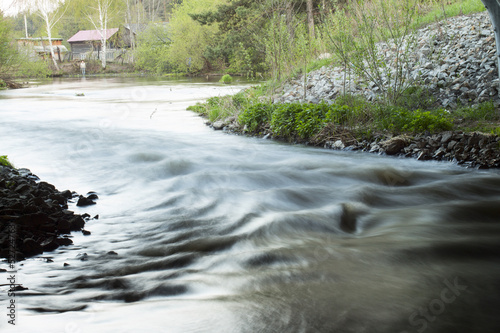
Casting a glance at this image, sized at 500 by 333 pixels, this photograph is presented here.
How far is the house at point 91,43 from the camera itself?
7138cm

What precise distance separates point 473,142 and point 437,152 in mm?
623

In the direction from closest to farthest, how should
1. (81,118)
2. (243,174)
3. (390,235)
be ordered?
(390,235)
(243,174)
(81,118)

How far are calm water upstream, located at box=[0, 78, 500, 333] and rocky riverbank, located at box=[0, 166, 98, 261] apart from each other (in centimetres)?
14

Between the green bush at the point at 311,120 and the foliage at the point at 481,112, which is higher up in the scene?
the foliage at the point at 481,112

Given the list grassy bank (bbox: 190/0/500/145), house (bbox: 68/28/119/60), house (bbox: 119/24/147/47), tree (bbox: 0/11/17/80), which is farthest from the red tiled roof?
grassy bank (bbox: 190/0/500/145)

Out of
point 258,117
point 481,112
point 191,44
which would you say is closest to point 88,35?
point 191,44

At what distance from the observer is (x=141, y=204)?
20.6ft

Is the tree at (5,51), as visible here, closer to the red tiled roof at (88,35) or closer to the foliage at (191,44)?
the foliage at (191,44)

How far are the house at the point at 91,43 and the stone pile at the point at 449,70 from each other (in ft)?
201

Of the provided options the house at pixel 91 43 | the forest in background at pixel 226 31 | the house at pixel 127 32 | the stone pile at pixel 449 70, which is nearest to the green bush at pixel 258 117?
the stone pile at pixel 449 70

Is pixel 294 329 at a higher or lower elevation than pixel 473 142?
lower

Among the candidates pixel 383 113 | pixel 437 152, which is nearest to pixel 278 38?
pixel 383 113

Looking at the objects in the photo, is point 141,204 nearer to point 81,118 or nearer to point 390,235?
point 390,235

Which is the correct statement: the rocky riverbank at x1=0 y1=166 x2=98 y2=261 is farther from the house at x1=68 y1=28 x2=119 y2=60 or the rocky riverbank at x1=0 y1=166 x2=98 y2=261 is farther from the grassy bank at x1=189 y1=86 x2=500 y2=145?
the house at x1=68 y1=28 x2=119 y2=60
